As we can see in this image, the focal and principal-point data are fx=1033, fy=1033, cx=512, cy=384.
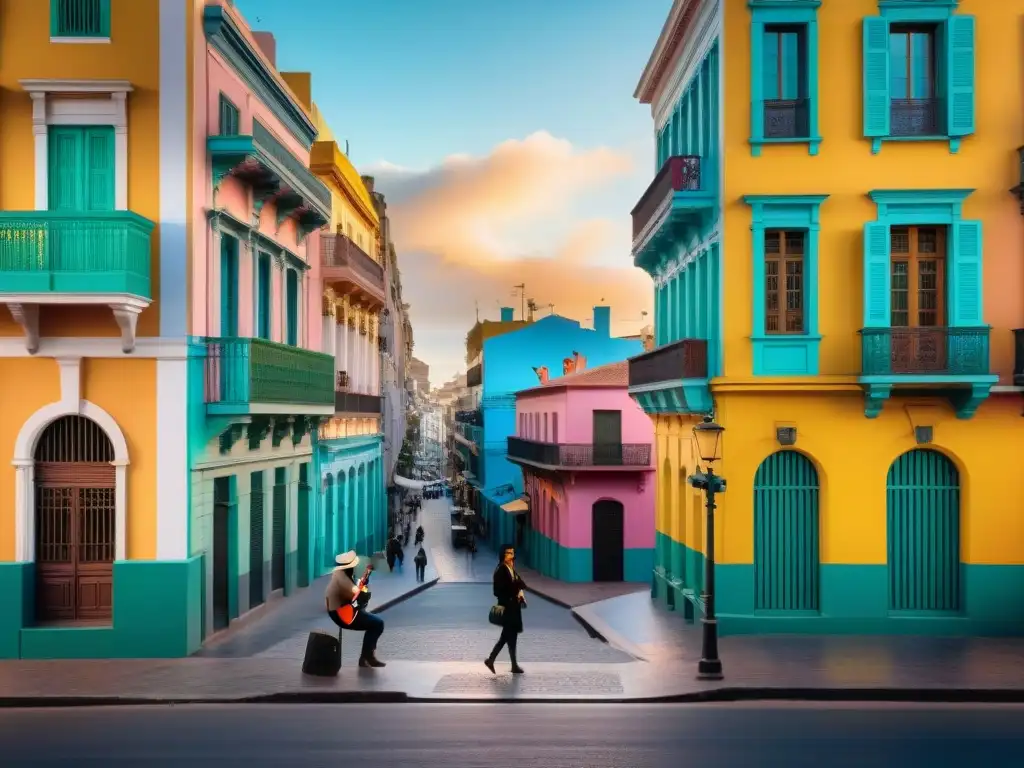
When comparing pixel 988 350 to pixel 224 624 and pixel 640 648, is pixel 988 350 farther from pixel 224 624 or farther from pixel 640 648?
pixel 224 624

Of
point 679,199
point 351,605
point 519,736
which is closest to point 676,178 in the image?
point 679,199

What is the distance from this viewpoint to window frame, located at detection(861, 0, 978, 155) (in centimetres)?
1722

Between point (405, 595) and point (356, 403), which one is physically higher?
point (356, 403)

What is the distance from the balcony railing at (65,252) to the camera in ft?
48.9

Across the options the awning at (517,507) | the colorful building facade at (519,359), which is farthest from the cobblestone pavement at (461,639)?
the colorful building facade at (519,359)

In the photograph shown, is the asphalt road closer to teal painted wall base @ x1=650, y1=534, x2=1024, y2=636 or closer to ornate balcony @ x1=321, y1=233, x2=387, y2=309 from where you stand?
teal painted wall base @ x1=650, y1=534, x2=1024, y2=636

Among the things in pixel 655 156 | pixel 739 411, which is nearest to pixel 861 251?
A: pixel 739 411

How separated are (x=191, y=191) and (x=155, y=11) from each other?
2.81m

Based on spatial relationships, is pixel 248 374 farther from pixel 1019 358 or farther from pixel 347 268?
pixel 1019 358

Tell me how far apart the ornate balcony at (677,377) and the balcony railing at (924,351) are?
269cm

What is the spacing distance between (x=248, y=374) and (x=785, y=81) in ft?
33.9

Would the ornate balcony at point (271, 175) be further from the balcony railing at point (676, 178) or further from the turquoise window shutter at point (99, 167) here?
the balcony railing at point (676, 178)

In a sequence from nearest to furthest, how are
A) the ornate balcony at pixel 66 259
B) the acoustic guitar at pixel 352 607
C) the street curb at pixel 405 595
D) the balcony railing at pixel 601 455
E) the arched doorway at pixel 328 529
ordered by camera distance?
1. the acoustic guitar at pixel 352 607
2. the ornate balcony at pixel 66 259
3. the street curb at pixel 405 595
4. the arched doorway at pixel 328 529
5. the balcony railing at pixel 601 455

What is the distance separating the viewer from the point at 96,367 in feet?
52.1
